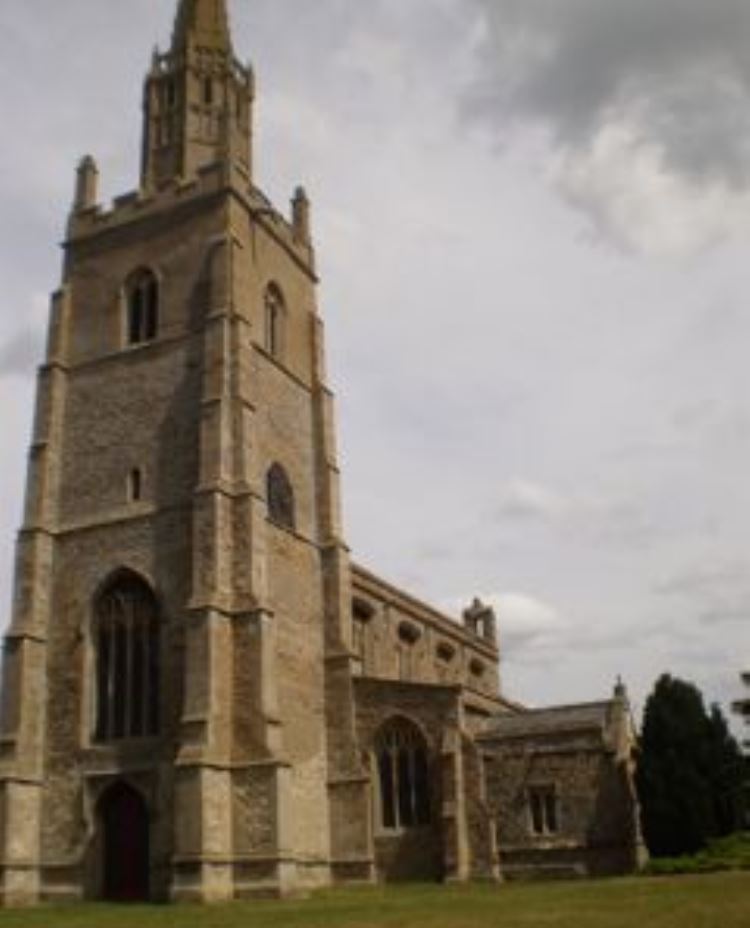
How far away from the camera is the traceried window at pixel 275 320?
131 feet

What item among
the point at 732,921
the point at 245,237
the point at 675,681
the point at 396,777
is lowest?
the point at 732,921

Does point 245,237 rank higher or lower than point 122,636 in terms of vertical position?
higher

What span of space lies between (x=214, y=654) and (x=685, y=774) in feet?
45.0

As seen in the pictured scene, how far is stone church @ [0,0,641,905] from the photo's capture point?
1251 inches

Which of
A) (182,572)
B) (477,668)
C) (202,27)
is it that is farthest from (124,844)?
(202,27)

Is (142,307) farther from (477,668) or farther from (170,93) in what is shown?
(477,668)

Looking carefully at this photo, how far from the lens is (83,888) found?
105ft

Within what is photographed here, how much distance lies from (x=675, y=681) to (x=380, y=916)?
15991mm

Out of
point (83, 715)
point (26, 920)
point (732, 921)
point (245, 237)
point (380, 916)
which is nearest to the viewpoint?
point (732, 921)

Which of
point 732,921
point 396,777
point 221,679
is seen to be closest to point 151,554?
point 221,679

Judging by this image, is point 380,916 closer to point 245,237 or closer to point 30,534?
point 30,534

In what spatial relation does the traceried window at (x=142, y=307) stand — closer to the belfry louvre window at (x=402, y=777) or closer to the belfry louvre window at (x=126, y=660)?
the belfry louvre window at (x=126, y=660)

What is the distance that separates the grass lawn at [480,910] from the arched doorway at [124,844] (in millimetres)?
2318

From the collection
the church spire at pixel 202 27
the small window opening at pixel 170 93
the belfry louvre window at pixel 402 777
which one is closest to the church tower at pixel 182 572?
the small window opening at pixel 170 93
